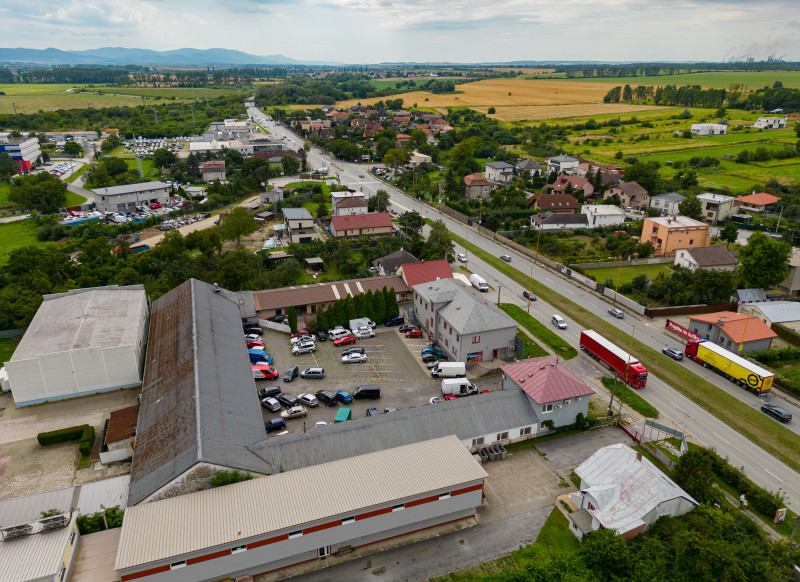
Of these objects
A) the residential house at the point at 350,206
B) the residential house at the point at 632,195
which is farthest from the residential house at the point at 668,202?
the residential house at the point at 350,206

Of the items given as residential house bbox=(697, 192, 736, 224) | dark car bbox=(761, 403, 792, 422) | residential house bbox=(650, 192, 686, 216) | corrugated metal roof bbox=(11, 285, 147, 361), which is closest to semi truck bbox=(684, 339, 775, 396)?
dark car bbox=(761, 403, 792, 422)

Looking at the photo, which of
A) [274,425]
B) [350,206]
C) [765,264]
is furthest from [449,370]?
[350,206]

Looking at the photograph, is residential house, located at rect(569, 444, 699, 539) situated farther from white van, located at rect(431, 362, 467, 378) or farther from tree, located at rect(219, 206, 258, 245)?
tree, located at rect(219, 206, 258, 245)

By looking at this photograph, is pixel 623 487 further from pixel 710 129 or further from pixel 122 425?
pixel 710 129

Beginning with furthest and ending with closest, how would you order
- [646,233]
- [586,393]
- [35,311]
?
[646,233]
[35,311]
[586,393]

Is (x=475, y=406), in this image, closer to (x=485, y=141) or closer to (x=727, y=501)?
(x=727, y=501)

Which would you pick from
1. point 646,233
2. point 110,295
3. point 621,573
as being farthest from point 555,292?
point 110,295

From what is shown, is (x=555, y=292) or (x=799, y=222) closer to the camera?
(x=555, y=292)
